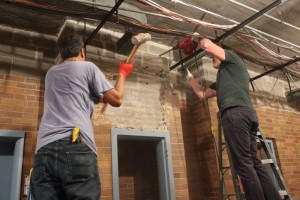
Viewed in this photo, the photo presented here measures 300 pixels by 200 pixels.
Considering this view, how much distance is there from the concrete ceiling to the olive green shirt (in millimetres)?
657

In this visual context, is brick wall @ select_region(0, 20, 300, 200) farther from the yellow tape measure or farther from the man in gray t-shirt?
the yellow tape measure

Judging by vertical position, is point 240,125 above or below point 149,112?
below

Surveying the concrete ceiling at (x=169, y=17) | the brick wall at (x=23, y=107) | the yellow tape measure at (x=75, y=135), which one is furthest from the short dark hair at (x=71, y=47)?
the brick wall at (x=23, y=107)

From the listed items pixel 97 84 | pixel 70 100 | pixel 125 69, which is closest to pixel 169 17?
pixel 125 69

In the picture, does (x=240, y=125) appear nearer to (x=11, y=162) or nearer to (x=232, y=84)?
(x=232, y=84)

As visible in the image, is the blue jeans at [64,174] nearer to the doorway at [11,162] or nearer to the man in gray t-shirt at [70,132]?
the man in gray t-shirt at [70,132]

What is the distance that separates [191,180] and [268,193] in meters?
1.83

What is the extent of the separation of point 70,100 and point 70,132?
0.19 meters

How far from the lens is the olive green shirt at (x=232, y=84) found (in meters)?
2.13

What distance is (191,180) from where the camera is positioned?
3.71m

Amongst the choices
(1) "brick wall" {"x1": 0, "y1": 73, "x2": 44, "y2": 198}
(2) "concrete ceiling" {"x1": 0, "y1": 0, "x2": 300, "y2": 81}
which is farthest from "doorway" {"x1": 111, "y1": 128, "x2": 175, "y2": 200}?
(2) "concrete ceiling" {"x1": 0, "y1": 0, "x2": 300, "y2": 81}

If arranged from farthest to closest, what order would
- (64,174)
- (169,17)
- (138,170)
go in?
1. (138,170)
2. (169,17)
3. (64,174)

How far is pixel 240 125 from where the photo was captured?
6.62 ft

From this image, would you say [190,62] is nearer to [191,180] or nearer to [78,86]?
[191,180]
